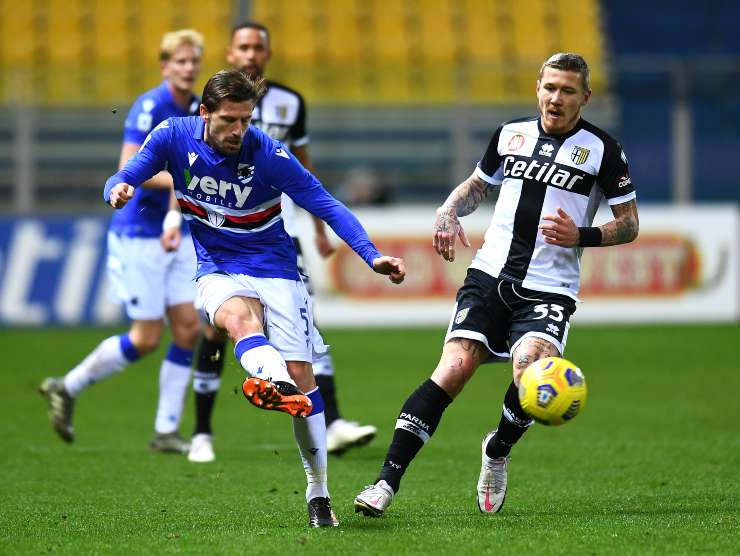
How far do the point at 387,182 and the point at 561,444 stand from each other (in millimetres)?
9888

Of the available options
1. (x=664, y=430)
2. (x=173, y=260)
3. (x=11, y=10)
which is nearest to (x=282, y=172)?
(x=173, y=260)

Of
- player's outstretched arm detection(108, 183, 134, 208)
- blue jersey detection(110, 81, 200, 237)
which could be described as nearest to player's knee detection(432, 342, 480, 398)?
player's outstretched arm detection(108, 183, 134, 208)

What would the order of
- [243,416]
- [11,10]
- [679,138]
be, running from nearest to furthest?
[243,416] → [679,138] → [11,10]

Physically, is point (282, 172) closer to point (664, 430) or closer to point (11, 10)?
point (664, 430)

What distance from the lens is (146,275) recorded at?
314 inches

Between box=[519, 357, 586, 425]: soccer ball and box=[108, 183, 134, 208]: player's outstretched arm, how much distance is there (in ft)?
5.89

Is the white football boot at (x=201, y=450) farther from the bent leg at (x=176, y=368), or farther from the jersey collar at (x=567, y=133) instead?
the jersey collar at (x=567, y=133)

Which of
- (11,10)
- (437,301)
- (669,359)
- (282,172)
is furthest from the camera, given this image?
(11,10)

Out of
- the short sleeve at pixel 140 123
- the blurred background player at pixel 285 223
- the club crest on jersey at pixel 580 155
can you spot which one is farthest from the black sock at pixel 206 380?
the club crest on jersey at pixel 580 155

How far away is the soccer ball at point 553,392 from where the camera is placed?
5270 mm

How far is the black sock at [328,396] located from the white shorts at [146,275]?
0.97 meters

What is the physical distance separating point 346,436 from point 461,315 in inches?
87.1

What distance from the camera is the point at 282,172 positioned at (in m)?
5.46

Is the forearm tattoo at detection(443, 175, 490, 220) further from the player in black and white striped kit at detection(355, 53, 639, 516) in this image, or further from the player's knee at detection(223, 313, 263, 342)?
the player's knee at detection(223, 313, 263, 342)
